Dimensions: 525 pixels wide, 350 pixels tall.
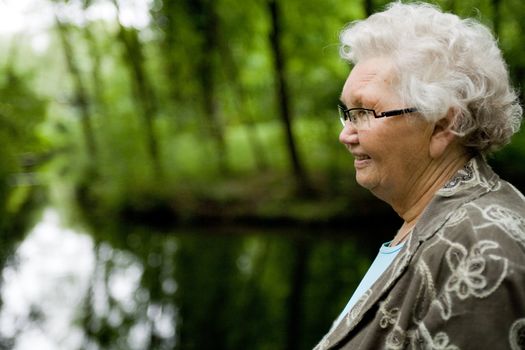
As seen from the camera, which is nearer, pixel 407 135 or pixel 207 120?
pixel 407 135

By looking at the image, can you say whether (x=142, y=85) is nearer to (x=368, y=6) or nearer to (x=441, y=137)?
(x=368, y=6)

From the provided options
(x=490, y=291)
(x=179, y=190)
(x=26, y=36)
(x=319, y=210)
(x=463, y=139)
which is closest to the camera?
(x=490, y=291)

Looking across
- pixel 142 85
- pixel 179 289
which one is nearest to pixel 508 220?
pixel 179 289

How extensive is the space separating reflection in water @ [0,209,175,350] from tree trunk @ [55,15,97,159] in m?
4.89

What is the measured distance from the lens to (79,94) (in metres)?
18.5

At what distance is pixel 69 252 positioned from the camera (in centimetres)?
1244

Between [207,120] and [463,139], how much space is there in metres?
15.5

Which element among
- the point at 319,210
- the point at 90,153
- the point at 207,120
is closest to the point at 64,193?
the point at 90,153

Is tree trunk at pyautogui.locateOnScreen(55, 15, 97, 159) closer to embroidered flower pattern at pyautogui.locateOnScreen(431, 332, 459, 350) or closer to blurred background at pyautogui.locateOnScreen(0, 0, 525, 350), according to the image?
blurred background at pyautogui.locateOnScreen(0, 0, 525, 350)

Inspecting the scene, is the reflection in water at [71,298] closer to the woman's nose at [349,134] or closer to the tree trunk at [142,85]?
the tree trunk at [142,85]

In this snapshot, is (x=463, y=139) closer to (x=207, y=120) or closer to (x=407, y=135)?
(x=407, y=135)

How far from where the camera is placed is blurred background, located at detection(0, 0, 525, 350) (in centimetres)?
802

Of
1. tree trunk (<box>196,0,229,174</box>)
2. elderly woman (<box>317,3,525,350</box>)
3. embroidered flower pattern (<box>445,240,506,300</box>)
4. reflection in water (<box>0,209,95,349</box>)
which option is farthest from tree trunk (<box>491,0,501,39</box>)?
tree trunk (<box>196,0,229,174</box>)

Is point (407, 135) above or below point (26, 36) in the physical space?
below
